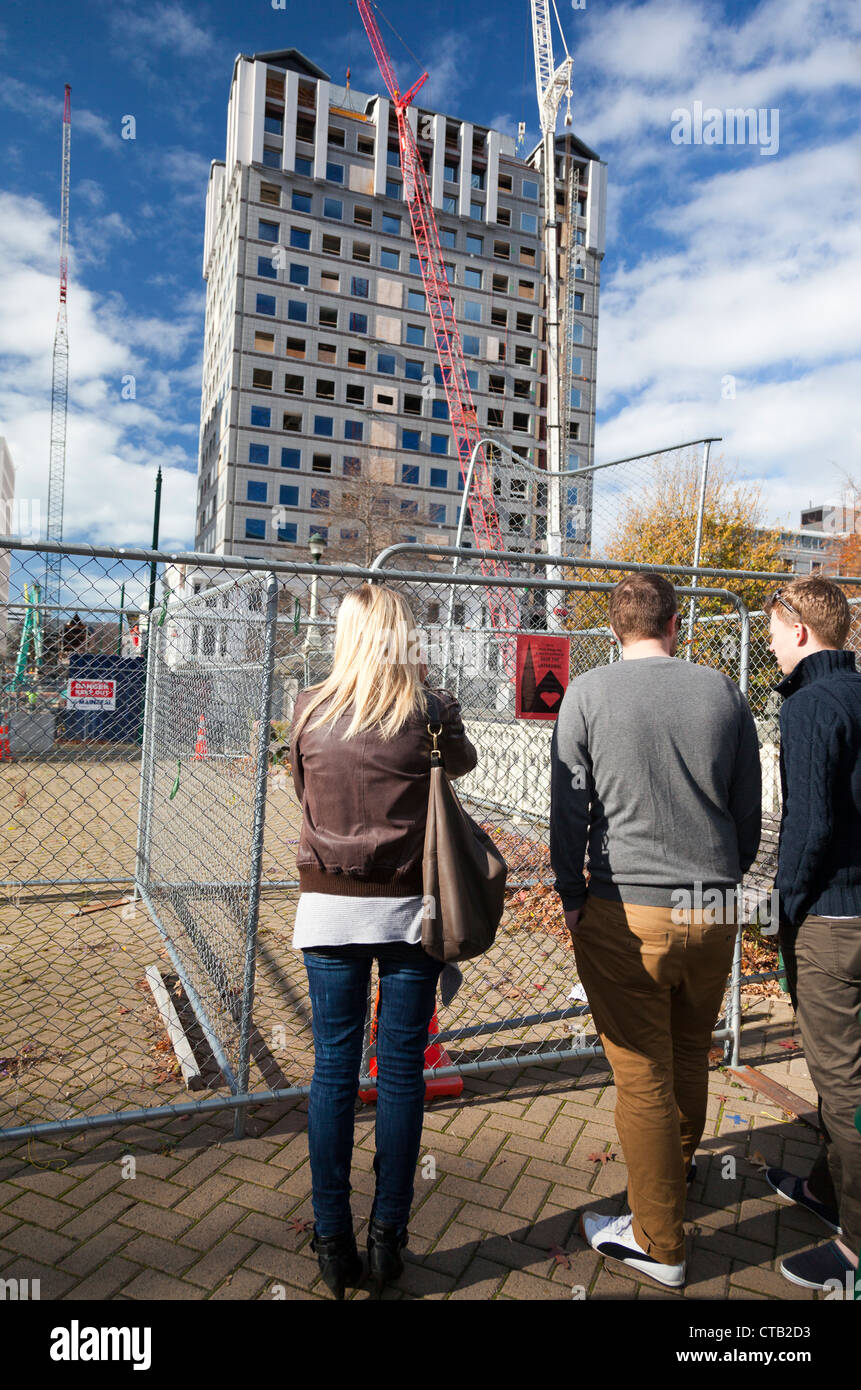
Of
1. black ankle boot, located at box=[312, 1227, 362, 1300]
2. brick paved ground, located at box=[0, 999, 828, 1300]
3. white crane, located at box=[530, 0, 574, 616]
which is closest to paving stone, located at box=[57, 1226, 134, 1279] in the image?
brick paved ground, located at box=[0, 999, 828, 1300]

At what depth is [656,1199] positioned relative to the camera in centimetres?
240

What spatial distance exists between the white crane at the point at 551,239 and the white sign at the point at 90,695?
329 cm

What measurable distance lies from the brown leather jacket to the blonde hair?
41 millimetres

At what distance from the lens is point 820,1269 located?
2.51m

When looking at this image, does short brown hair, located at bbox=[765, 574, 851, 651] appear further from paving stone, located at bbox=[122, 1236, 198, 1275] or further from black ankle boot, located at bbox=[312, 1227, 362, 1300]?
paving stone, located at bbox=[122, 1236, 198, 1275]

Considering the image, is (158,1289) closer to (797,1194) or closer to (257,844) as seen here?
(257,844)

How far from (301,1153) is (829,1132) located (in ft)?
6.16

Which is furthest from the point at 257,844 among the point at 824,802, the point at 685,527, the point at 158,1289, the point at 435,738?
the point at 685,527

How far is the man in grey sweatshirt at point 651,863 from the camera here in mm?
2367

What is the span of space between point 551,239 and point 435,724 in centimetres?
1562

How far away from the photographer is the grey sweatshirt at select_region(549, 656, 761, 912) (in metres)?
2.37

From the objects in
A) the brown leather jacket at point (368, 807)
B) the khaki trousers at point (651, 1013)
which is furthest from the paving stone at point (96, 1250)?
the khaki trousers at point (651, 1013)

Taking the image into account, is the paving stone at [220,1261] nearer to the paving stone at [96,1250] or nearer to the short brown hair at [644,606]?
the paving stone at [96,1250]

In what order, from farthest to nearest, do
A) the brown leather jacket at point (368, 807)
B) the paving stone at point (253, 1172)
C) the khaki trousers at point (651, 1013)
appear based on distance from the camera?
the paving stone at point (253, 1172)
the khaki trousers at point (651, 1013)
the brown leather jacket at point (368, 807)
